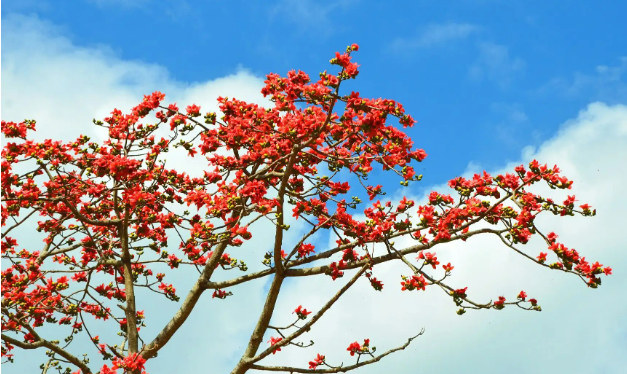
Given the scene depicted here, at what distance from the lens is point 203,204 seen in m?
9.60

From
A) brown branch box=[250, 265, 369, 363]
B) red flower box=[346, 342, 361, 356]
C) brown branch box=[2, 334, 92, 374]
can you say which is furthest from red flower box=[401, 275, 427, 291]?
brown branch box=[2, 334, 92, 374]

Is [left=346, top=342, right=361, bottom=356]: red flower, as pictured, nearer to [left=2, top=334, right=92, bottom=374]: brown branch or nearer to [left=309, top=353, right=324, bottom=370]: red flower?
[left=309, top=353, right=324, bottom=370]: red flower

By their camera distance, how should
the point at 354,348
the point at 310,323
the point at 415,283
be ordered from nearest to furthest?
the point at 415,283
the point at 310,323
the point at 354,348

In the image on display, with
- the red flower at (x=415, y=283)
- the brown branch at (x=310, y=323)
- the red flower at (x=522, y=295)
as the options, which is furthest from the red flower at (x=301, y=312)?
the red flower at (x=522, y=295)

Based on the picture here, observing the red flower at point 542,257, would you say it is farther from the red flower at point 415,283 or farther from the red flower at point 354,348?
the red flower at point 354,348

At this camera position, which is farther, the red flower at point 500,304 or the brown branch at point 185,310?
the brown branch at point 185,310

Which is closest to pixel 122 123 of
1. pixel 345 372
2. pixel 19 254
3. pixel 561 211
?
pixel 19 254

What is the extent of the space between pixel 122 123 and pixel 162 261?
2.69m

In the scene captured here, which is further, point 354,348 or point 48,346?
point 354,348

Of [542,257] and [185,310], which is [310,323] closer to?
[185,310]

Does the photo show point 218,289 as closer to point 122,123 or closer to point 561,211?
point 122,123

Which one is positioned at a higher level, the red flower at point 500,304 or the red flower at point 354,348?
the red flower at point 500,304

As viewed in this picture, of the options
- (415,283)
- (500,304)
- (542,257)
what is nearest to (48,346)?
(415,283)

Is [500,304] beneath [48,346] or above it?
beneath
